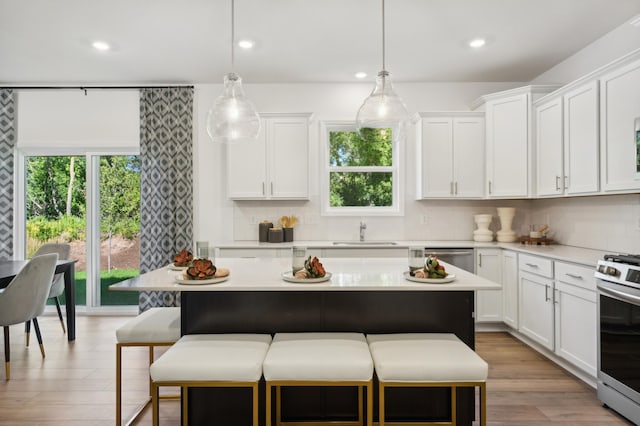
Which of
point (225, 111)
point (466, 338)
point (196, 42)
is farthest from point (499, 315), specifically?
point (196, 42)

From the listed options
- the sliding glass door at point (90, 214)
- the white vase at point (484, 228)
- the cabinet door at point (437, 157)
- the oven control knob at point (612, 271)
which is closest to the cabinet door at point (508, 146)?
the white vase at point (484, 228)

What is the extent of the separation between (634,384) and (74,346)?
4.39 meters

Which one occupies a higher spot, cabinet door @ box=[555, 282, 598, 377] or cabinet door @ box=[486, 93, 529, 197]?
cabinet door @ box=[486, 93, 529, 197]

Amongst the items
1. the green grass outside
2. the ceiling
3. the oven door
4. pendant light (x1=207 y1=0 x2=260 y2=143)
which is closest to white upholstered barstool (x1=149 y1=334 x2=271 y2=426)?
pendant light (x1=207 y1=0 x2=260 y2=143)

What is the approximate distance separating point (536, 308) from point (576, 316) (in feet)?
1.72

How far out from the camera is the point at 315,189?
475cm

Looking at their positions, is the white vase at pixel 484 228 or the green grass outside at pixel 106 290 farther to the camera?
the green grass outside at pixel 106 290

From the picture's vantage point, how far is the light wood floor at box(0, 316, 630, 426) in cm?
245

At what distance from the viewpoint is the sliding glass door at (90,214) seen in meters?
4.98

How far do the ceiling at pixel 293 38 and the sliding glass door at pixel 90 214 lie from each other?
102 cm

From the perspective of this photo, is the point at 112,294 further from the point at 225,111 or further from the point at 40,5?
the point at 225,111

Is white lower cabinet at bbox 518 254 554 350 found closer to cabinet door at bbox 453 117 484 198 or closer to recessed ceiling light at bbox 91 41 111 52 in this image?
cabinet door at bbox 453 117 484 198

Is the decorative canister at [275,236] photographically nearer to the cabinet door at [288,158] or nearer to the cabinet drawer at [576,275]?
the cabinet door at [288,158]

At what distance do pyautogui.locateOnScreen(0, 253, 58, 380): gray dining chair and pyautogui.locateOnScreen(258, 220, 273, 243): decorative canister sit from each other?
76.2 inches
